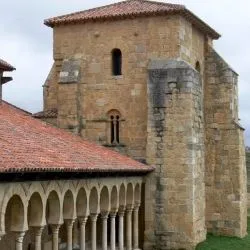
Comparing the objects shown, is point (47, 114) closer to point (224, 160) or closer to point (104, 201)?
point (104, 201)

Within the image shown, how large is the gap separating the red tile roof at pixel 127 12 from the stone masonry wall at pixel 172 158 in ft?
6.11

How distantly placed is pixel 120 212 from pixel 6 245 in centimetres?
431

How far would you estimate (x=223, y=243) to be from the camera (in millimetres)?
23516

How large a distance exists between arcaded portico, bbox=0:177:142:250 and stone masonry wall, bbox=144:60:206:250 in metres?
0.77

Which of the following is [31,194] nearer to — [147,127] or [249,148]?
[147,127]

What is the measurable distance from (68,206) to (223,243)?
886 cm

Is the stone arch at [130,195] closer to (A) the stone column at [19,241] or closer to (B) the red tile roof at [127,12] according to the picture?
(B) the red tile roof at [127,12]

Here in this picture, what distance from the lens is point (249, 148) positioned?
42.5 meters

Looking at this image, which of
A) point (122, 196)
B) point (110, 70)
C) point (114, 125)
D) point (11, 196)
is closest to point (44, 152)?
point (11, 196)

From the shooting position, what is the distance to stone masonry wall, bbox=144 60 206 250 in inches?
866

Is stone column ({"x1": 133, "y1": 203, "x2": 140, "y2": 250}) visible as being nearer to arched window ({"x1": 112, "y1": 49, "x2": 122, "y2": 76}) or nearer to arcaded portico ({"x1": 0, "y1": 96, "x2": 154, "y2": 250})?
arcaded portico ({"x1": 0, "y1": 96, "x2": 154, "y2": 250})

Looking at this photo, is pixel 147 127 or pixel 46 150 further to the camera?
pixel 147 127

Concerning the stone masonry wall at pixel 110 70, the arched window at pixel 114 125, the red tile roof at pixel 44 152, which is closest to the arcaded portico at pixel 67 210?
the red tile roof at pixel 44 152

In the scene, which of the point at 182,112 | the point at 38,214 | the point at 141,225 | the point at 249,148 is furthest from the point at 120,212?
the point at 249,148
